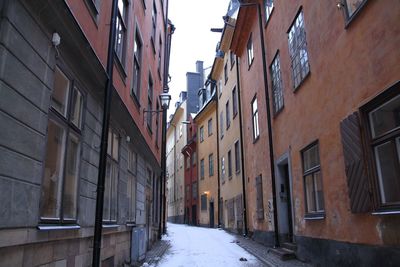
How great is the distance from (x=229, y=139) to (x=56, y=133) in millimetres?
19019

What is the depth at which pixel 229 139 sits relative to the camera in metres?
23.6

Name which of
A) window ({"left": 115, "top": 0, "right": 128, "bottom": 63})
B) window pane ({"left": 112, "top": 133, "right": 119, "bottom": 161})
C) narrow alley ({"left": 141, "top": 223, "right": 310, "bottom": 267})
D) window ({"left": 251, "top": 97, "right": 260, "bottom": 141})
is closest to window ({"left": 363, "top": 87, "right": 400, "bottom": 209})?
narrow alley ({"left": 141, "top": 223, "right": 310, "bottom": 267})

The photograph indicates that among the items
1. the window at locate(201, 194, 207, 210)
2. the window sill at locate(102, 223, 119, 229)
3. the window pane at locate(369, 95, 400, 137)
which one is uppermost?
the window at locate(201, 194, 207, 210)

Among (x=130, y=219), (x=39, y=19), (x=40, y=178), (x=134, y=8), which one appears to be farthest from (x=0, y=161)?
(x=134, y=8)

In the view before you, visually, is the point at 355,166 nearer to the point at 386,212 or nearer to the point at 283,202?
the point at 386,212

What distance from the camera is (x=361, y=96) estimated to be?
21.7 ft

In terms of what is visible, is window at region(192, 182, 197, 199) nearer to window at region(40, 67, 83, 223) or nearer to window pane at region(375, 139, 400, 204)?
window pane at region(375, 139, 400, 204)

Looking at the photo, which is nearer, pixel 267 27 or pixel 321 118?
pixel 321 118

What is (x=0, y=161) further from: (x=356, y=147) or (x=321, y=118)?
(x=321, y=118)

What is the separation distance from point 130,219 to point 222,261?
8.92ft

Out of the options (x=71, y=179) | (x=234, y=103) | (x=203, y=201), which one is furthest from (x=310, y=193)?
(x=203, y=201)

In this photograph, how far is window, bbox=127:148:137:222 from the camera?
10.6 metres

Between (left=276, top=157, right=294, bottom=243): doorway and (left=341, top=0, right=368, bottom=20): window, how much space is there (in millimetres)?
6075

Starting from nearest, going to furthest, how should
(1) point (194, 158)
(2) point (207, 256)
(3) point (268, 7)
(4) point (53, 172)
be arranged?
1. (4) point (53, 172)
2. (2) point (207, 256)
3. (3) point (268, 7)
4. (1) point (194, 158)
